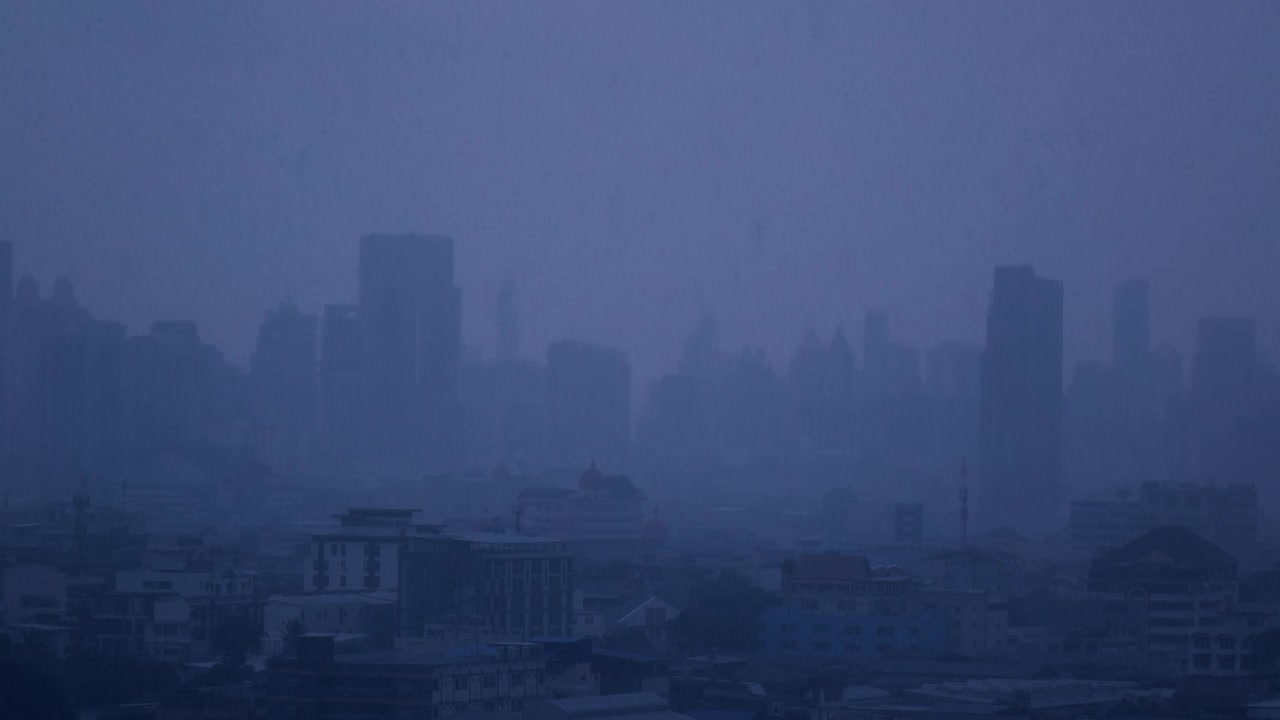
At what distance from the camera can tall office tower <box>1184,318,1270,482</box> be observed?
27.0 metres

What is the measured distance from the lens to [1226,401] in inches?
1089

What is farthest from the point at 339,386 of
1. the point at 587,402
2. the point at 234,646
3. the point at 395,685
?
the point at 395,685

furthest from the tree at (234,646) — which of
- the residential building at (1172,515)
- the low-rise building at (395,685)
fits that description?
the residential building at (1172,515)

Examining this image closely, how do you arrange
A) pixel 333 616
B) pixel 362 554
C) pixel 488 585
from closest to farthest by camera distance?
pixel 333 616 < pixel 488 585 < pixel 362 554

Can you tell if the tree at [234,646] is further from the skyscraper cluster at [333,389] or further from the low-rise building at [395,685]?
the skyscraper cluster at [333,389]

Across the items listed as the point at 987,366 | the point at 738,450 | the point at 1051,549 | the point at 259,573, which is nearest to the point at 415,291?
the point at 738,450

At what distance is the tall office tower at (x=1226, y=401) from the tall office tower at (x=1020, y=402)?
1962 mm

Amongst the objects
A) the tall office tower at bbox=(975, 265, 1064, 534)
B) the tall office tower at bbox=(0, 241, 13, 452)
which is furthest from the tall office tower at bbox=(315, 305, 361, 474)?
the tall office tower at bbox=(975, 265, 1064, 534)

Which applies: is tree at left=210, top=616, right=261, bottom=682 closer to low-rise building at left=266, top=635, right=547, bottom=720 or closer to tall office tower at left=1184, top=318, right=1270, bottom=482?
low-rise building at left=266, top=635, right=547, bottom=720

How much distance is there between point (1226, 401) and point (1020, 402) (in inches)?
109

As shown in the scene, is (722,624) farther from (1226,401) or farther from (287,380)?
(287,380)

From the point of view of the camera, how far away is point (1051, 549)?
2189 cm

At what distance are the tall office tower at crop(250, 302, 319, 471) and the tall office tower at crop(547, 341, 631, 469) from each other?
438 cm

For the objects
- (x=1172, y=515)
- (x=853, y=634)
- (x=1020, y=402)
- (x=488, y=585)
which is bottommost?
(x=853, y=634)
